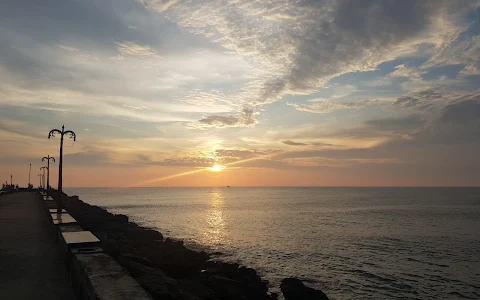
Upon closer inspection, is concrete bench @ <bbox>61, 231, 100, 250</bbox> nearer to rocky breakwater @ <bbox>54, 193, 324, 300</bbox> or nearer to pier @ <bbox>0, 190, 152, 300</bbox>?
pier @ <bbox>0, 190, 152, 300</bbox>

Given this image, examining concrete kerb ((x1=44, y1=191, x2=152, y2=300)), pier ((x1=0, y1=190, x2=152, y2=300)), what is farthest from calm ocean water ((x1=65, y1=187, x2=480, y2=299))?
concrete kerb ((x1=44, y1=191, x2=152, y2=300))

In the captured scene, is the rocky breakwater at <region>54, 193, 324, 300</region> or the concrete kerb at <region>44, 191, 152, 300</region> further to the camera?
the rocky breakwater at <region>54, 193, 324, 300</region>

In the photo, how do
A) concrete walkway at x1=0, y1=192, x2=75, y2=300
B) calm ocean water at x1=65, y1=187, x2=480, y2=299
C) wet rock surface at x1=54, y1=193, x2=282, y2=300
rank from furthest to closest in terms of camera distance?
calm ocean water at x1=65, y1=187, x2=480, y2=299 → wet rock surface at x1=54, y1=193, x2=282, y2=300 → concrete walkway at x1=0, y1=192, x2=75, y2=300

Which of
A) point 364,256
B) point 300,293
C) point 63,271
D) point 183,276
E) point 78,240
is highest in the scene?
point 78,240

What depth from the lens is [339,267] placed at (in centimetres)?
2719

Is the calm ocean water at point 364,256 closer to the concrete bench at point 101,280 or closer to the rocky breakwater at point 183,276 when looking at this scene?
the rocky breakwater at point 183,276

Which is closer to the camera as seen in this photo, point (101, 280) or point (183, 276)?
point (101, 280)

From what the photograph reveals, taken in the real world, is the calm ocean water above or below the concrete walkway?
below

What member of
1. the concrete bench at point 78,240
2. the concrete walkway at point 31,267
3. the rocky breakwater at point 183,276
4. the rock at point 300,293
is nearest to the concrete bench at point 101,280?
the concrete walkway at point 31,267

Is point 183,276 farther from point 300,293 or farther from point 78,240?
point 78,240

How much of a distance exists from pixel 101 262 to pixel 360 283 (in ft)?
59.5

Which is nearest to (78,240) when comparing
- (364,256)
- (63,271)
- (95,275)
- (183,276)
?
(63,271)

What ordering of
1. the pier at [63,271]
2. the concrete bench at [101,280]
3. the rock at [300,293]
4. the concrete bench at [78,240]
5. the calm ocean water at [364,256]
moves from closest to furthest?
1. the concrete bench at [101,280]
2. the pier at [63,271]
3. the concrete bench at [78,240]
4. the rock at [300,293]
5. the calm ocean water at [364,256]

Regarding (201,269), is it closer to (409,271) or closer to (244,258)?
(244,258)
